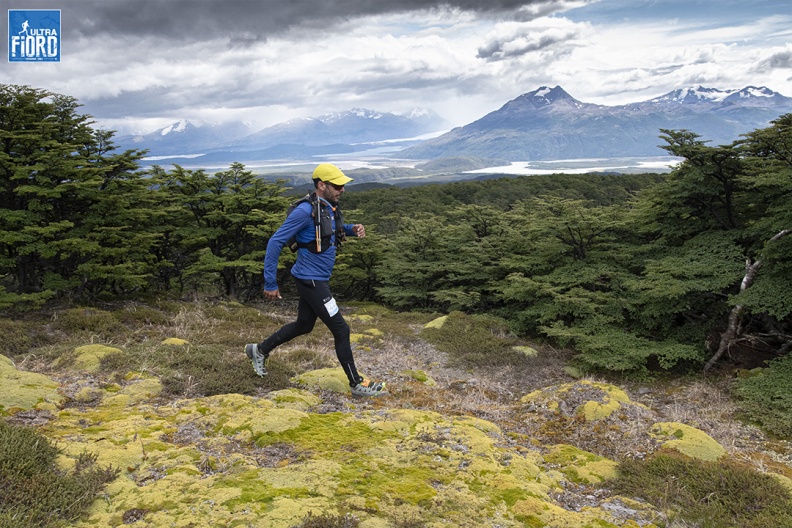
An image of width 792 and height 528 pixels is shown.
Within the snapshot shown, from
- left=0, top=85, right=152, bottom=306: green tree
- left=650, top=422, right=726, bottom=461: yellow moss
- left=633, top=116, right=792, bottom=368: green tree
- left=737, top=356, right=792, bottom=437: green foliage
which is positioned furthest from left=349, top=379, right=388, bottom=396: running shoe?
left=0, top=85, right=152, bottom=306: green tree

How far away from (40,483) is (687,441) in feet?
20.4

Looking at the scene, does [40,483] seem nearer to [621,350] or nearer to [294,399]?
[294,399]

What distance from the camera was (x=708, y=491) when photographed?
3.94 m

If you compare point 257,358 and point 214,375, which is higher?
point 257,358

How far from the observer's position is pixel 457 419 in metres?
5.34

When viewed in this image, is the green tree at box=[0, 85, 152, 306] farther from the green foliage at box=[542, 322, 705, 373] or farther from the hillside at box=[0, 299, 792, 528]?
the green foliage at box=[542, 322, 705, 373]

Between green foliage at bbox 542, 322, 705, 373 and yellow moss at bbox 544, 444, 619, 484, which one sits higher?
yellow moss at bbox 544, 444, 619, 484

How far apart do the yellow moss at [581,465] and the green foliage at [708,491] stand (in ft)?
0.34

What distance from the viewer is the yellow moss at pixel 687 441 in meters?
4.89

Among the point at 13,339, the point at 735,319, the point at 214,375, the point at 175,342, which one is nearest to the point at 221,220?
the point at 13,339

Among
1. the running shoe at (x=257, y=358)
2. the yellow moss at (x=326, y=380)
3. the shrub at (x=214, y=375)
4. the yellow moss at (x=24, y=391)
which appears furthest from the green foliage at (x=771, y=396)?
the yellow moss at (x=24, y=391)

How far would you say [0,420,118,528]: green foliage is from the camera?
2.82 metres

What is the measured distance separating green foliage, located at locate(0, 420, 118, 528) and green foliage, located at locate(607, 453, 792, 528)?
4.35 m

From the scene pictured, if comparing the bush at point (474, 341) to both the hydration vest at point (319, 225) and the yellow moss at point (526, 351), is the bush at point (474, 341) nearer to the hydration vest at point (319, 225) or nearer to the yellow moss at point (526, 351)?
the yellow moss at point (526, 351)
